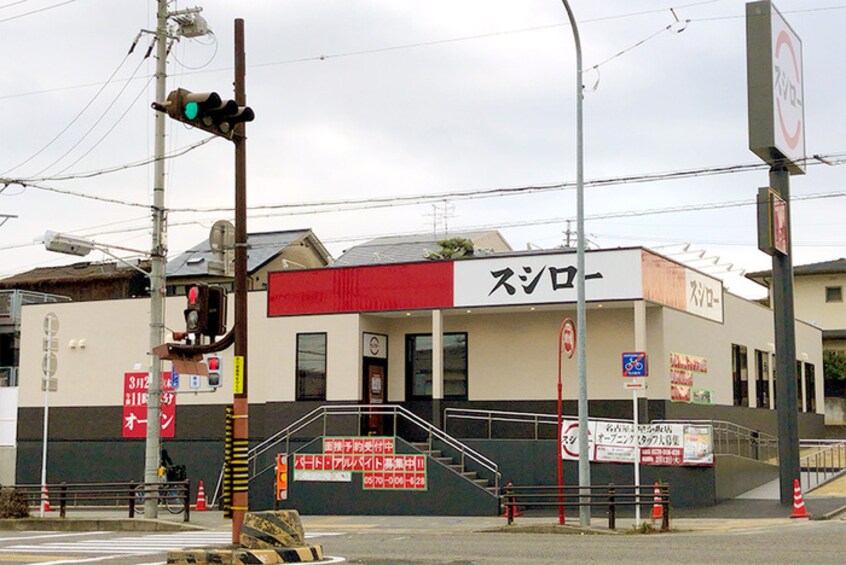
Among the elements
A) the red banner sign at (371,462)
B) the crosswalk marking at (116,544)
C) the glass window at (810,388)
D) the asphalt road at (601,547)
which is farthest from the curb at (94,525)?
the glass window at (810,388)

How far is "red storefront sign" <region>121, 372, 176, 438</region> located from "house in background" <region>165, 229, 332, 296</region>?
7.30 meters

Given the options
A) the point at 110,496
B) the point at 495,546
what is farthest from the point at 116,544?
the point at 110,496

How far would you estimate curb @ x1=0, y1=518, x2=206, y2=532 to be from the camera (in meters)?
25.2

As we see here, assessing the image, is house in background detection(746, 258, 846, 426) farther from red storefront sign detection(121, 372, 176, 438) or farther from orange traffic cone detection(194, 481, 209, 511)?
orange traffic cone detection(194, 481, 209, 511)

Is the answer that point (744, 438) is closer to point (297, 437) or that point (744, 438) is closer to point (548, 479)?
point (548, 479)

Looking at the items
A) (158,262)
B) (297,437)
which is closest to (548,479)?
(297,437)

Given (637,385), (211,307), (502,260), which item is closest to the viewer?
(211,307)

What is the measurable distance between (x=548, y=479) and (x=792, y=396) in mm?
6363

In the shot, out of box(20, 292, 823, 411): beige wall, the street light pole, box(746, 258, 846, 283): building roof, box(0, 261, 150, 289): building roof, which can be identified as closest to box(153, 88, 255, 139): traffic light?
the street light pole

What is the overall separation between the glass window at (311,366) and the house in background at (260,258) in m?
10.5

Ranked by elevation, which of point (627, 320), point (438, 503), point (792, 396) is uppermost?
point (627, 320)

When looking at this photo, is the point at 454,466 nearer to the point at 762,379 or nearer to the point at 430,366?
the point at 430,366

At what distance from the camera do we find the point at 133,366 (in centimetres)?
3631

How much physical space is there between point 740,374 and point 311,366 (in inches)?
600
